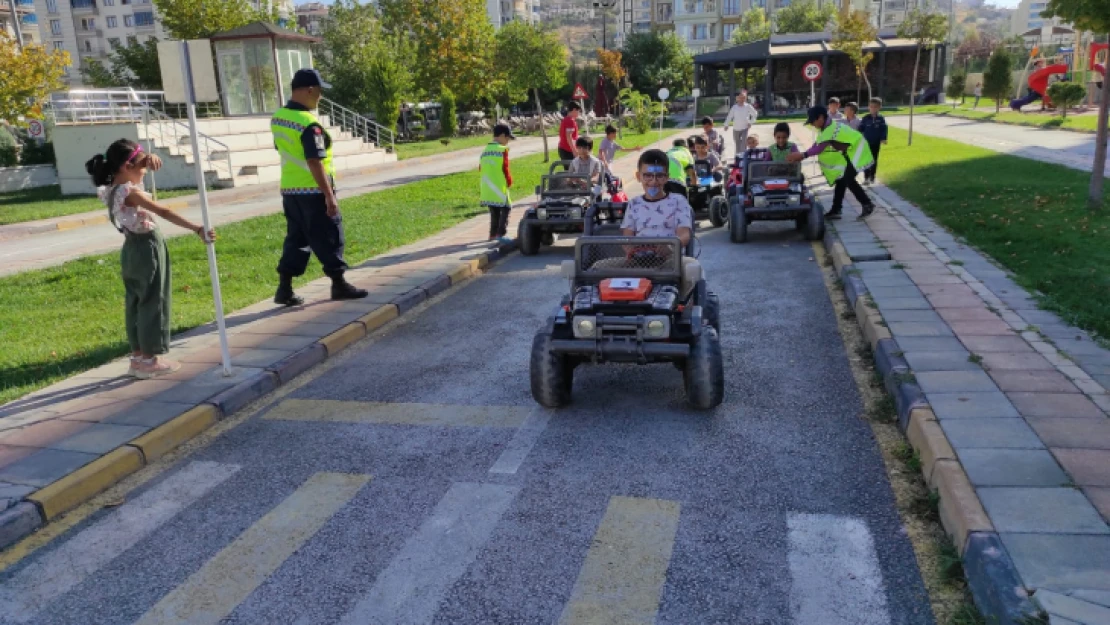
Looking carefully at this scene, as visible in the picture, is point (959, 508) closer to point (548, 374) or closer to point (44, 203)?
point (548, 374)

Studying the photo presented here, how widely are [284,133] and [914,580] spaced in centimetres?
645

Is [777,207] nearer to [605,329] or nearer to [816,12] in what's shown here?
[605,329]

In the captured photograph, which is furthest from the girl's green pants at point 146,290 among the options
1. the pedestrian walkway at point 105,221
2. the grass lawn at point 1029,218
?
the pedestrian walkway at point 105,221

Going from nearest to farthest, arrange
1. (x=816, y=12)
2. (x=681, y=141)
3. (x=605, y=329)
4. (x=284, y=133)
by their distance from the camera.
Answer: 1. (x=605, y=329)
2. (x=284, y=133)
3. (x=681, y=141)
4. (x=816, y=12)

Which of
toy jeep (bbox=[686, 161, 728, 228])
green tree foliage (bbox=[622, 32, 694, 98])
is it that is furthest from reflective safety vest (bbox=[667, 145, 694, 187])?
green tree foliage (bbox=[622, 32, 694, 98])

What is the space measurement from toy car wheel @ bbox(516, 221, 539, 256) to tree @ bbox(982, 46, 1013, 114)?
135ft

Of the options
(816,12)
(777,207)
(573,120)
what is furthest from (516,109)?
(777,207)

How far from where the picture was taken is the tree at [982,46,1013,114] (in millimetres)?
43500

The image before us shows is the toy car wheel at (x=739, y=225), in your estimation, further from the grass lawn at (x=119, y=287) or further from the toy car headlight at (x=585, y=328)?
the toy car headlight at (x=585, y=328)

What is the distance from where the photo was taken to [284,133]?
299 inches

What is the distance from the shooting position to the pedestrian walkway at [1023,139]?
19439 millimetres

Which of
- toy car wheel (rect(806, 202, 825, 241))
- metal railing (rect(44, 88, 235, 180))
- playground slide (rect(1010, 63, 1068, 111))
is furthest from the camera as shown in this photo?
playground slide (rect(1010, 63, 1068, 111))

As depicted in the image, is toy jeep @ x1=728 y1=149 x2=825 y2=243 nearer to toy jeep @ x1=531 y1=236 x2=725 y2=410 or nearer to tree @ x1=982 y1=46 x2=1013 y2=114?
toy jeep @ x1=531 y1=236 x2=725 y2=410

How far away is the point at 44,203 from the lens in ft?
70.5
